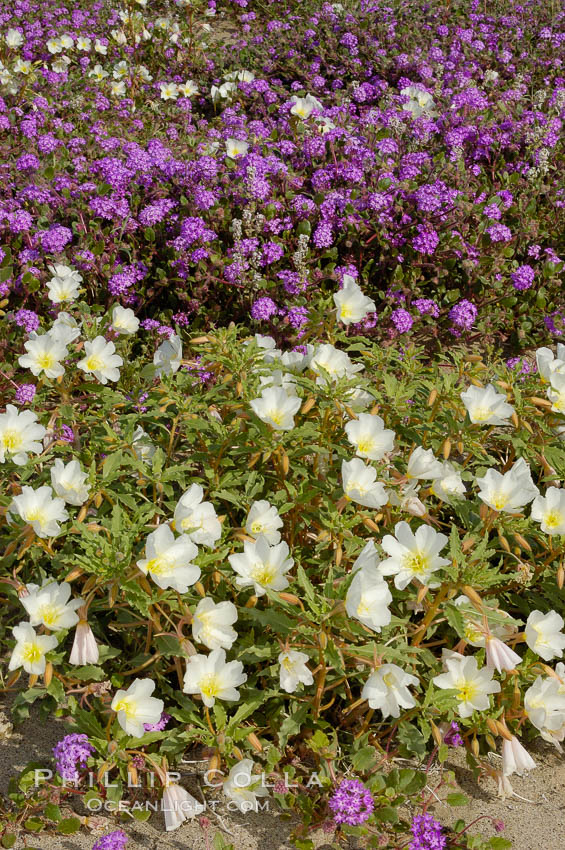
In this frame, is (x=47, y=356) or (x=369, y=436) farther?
(x=47, y=356)

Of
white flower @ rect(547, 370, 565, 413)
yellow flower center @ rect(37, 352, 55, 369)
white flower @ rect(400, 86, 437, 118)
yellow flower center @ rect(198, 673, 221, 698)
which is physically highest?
white flower @ rect(400, 86, 437, 118)

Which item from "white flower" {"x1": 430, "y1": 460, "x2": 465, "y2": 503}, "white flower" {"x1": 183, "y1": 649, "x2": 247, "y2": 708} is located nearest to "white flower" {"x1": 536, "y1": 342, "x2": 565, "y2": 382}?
"white flower" {"x1": 430, "y1": 460, "x2": 465, "y2": 503}

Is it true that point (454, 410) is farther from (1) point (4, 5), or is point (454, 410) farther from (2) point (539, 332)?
(1) point (4, 5)

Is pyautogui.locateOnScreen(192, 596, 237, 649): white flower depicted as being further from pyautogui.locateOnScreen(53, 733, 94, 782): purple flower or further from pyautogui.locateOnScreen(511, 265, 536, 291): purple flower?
pyautogui.locateOnScreen(511, 265, 536, 291): purple flower

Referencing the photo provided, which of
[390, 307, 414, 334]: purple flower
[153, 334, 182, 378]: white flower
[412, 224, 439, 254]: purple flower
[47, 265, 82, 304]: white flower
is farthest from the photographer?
[412, 224, 439, 254]: purple flower

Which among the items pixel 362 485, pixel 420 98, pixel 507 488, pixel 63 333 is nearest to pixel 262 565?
pixel 362 485

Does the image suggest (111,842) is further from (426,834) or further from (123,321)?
(123,321)

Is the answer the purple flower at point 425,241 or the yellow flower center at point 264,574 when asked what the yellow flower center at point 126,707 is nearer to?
the yellow flower center at point 264,574
